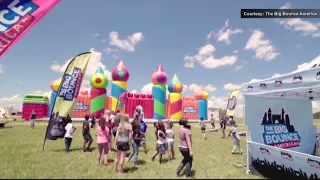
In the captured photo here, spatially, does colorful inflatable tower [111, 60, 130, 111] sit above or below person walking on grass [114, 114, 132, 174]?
above

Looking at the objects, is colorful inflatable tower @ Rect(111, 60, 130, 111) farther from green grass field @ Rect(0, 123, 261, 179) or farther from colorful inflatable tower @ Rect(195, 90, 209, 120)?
green grass field @ Rect(0, 123, 261, 179)

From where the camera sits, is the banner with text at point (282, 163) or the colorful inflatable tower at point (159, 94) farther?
the colorful inflatable tower at point (159, 94)

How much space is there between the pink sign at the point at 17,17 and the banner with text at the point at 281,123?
22.7ft

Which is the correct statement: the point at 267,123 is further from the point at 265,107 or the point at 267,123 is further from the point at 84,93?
the point at 84,93

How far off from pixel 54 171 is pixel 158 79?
28.4m

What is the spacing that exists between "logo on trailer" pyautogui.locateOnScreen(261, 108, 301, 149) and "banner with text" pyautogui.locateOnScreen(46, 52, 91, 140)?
28.6ft

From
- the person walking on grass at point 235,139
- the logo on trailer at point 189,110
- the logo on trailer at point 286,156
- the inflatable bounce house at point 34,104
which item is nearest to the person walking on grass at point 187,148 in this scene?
the logo on trailer at point 286,156

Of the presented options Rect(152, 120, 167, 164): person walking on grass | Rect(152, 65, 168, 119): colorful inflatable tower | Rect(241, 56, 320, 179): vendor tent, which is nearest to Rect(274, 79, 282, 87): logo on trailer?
Rect(241, 56, 320, 179): vendor tent

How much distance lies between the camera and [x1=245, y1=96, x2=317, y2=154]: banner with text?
884cm

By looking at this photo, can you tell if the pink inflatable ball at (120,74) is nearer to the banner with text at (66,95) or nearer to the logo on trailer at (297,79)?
the banner with text at (66,95)

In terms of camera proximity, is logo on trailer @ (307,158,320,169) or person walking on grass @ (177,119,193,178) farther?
person walking on grass @ (177,119,193,178)

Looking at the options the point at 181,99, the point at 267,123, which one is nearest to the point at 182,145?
the point at 267,123

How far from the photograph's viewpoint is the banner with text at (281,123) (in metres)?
8.84

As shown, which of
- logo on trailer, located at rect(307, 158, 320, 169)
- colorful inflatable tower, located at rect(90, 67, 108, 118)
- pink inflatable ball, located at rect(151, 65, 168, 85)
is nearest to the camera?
logo on trailer, located at rect(307, 158, 320, 169)
